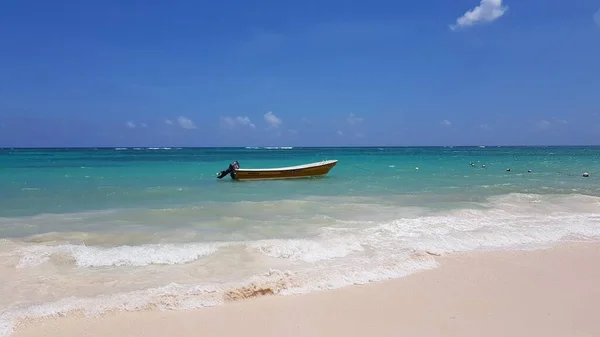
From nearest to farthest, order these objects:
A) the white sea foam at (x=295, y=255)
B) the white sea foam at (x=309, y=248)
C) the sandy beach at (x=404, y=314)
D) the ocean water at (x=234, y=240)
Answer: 1. the sandy beach at (x=404, y=314)
2. the white sea foam at (x=295, y=255)
3. the ocean water at (x=234, y=240)
4. the white sea foam at (x=309, y=248)

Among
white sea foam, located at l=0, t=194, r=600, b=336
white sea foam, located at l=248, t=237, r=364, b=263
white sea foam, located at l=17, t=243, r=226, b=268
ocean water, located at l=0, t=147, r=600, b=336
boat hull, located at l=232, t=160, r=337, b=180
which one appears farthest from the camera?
boat hull, located at l=232, t=160, r=337, b=180

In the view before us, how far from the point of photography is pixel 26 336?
4.16 meters

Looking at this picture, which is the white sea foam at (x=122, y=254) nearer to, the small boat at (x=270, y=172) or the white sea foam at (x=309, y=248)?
the white sea foam at (x=309, y=248)

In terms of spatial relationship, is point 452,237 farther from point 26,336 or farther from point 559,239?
point 26,336

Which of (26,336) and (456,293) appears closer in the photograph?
(26,336)

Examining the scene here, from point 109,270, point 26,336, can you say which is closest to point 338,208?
point 109,270

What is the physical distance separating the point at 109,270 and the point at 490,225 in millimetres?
7682

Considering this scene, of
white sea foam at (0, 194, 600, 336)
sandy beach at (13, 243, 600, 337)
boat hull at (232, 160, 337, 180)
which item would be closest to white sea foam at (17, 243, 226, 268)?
white sea foam at (0, 194, 600, 336)

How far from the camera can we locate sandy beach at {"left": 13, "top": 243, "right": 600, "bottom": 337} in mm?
4152

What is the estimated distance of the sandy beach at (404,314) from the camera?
4152mm

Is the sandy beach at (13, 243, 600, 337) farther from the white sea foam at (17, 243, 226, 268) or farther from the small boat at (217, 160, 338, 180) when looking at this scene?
the small boat at (217, 160, 338, 180)

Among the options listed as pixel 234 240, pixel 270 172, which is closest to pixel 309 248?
pixel 234 240

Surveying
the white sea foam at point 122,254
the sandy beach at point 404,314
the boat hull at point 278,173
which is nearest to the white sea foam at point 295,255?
the white sea foam at point 122,254

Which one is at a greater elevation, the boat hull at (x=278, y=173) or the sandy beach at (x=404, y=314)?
the boat hull at (x=278, y=173)
